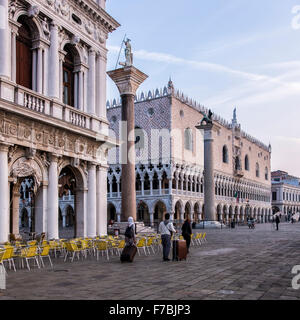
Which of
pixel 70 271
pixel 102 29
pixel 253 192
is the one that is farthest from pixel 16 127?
pixel 253 192

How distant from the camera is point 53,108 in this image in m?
13.2

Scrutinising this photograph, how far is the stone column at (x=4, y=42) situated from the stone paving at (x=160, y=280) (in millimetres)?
5447

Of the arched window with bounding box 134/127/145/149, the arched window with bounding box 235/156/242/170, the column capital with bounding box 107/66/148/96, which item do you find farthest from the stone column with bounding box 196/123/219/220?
the arched window with bounding box 235/156/242/170

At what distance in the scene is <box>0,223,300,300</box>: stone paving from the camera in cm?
590

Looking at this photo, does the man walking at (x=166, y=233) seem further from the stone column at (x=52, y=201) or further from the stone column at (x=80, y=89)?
the stone column at (x=80, y=89)

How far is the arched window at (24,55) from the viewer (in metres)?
12.8

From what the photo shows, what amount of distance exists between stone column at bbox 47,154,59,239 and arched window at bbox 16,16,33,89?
8.49 feet

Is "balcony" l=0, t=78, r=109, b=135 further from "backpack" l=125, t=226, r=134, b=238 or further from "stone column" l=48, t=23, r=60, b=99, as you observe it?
"backpack" l=125, t=226, r=134, b=238

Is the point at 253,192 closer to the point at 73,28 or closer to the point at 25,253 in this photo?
the point at 73,28

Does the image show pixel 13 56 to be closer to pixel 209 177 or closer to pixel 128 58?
pixel 128 58

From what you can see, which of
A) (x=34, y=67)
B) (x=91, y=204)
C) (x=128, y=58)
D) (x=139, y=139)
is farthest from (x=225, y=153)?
(x=34, y=67)

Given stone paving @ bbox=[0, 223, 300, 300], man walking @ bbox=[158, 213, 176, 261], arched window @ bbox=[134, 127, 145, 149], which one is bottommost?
stone paving @ bbox=[0, 223, 300, 300]

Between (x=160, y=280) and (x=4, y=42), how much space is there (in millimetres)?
8041
